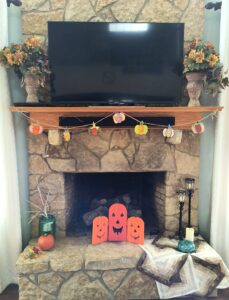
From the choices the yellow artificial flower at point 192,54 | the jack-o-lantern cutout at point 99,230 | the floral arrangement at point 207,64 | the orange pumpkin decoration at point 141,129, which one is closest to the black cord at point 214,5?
the floral arrangement at point 207,64

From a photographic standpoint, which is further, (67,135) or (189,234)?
(189,234)

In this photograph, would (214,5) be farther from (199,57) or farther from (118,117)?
(118,117)

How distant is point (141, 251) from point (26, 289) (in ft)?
2.73

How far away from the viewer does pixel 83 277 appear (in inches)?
75.1

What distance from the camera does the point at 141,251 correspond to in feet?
6.54

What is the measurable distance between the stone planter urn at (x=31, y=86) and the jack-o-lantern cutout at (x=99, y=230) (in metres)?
1.02

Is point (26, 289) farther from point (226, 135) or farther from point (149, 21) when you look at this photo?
point (149, 21)

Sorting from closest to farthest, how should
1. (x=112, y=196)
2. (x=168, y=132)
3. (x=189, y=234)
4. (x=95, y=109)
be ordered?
A: (x=95, y=109), (x=168, y=132), (x=189, y=234), (x=112, y=196)

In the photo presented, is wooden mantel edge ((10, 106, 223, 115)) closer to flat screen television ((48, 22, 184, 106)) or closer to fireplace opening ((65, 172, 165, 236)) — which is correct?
flat screen television ((48, 22, 184, 106))

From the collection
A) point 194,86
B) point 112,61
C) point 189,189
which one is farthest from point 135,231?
point 112,61

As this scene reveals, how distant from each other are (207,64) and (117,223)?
4.44 ft

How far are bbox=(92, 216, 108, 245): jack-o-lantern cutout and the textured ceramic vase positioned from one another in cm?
102

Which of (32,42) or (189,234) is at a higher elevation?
(32,42)

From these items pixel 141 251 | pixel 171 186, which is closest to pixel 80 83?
pixel 171 186
